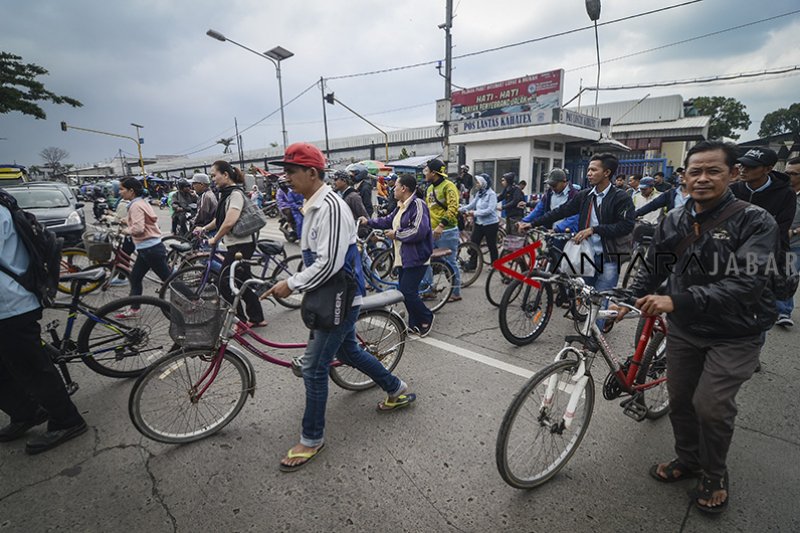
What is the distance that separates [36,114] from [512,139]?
2268cm

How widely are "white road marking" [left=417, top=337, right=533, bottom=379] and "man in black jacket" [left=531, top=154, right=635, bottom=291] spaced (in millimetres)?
1355

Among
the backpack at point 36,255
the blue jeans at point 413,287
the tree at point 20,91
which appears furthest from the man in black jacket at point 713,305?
the tree at point 20,91

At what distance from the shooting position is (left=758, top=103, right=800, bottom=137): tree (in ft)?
143

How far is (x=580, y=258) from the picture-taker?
4.10 meters

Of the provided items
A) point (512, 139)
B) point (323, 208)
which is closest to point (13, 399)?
point (323, 208)

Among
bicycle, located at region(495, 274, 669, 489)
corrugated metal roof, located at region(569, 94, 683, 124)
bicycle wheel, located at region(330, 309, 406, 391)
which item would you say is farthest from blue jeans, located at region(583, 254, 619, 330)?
corrugated metal roof, located at region(569, 94, 683, 124)

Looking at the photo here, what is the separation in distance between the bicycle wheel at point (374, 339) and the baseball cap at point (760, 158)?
11.5ft

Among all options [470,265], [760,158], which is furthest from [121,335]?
[760,158]

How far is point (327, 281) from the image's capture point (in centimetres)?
228

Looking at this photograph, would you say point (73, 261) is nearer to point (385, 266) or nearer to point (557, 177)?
point (385, 266)

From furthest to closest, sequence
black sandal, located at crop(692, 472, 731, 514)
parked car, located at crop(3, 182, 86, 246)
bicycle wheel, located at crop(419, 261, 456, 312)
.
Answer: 1. parked car, located at crop(3, 182, 86, 246)
2. bicycle wheel, located at crop(419, 261, 456, 312)
3. black sandal, located at crop(692, 472, 731, 514)

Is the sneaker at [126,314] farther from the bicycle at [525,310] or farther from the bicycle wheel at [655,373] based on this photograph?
the bicycle wheel at [655,373]

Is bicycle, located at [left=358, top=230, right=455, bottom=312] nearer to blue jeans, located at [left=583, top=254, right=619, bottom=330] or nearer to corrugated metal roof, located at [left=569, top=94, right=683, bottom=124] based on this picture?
blue jeans, located at [left=583, top=254, right=619, bottom=330]

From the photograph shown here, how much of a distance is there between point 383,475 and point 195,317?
157 centimetres
